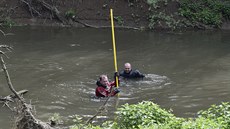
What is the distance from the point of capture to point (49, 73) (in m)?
16.8

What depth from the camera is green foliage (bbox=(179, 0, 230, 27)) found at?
25.2 m

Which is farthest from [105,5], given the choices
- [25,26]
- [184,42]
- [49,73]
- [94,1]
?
[49,73]

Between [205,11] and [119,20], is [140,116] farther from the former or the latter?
[205,11]

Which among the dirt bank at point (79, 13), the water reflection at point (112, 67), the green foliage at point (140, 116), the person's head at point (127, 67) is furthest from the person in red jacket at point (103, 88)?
the dirt bank at point (79, 13)

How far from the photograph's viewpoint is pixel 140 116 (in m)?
Result: 8.50

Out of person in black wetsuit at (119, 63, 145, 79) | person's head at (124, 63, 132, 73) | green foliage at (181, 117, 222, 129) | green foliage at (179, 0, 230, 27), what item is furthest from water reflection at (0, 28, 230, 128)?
green foliage at (181, 117, 222, 129)

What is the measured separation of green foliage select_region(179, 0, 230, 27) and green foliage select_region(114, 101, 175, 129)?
1719 centimetres

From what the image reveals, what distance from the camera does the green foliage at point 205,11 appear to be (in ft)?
82.6

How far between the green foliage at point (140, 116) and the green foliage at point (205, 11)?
17.2m

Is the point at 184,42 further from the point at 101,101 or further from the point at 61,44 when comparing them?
the point at 101,101

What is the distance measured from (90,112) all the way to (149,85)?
10.2 feet

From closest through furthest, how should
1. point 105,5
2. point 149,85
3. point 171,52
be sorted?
1. point 149,85
2. point 171,52
3. point 105,5

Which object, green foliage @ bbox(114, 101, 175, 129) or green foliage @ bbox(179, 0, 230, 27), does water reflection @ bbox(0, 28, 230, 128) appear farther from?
green foliage @ bbox(114, 101, 175, 129)

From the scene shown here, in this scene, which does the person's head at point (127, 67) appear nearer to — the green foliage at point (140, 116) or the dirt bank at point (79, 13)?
the green foliage at point (140, 116)
